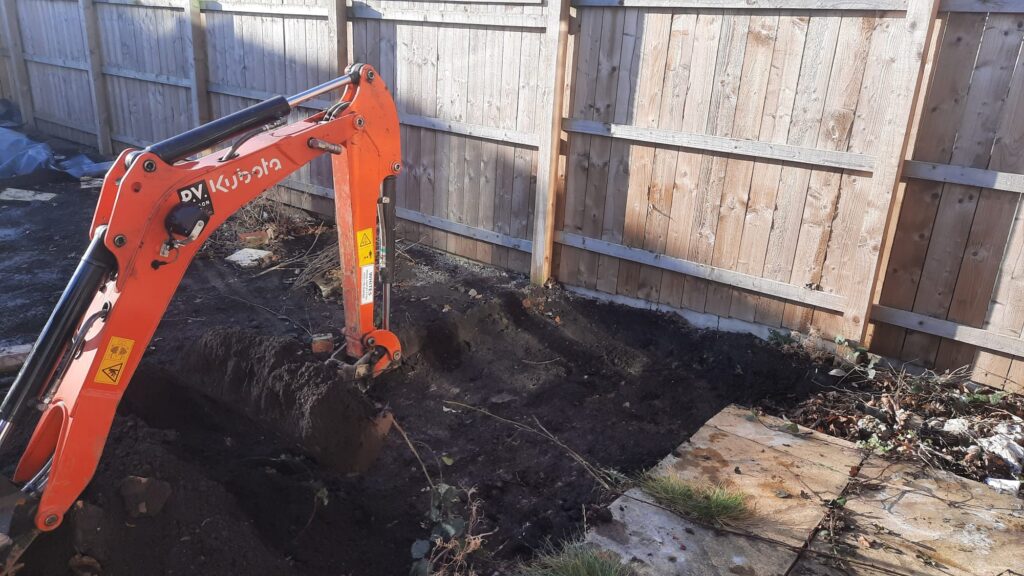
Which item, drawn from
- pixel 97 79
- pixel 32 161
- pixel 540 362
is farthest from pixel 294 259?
pixel 97 79

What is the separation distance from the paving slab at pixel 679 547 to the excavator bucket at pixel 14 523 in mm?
2117

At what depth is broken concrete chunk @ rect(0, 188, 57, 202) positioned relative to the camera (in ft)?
27.6

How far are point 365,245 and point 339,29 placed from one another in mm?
3694

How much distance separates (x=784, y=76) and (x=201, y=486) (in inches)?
155

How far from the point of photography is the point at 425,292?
19.0 feet

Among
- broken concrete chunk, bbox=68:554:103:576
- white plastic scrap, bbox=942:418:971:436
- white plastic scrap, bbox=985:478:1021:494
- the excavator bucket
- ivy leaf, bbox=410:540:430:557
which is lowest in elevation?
ivy leaf, bbox=410:540:430:557

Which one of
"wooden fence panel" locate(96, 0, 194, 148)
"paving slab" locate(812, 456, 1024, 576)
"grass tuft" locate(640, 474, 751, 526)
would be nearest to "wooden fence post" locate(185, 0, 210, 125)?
"wooden fence panel" locate(96, 0, 194, 148)

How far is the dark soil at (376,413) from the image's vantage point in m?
2.94

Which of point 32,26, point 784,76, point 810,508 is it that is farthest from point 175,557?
point 32,26

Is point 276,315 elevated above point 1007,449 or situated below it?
below

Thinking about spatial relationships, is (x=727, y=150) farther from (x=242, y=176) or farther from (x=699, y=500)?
(x=242, y=176)

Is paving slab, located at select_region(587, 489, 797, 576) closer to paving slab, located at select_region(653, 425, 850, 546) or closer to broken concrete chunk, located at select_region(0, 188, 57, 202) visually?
paving slab, located at select_region(653, 425, 850, 546)

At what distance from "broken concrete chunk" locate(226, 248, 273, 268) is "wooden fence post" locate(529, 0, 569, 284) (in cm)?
245

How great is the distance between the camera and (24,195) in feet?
28.1
